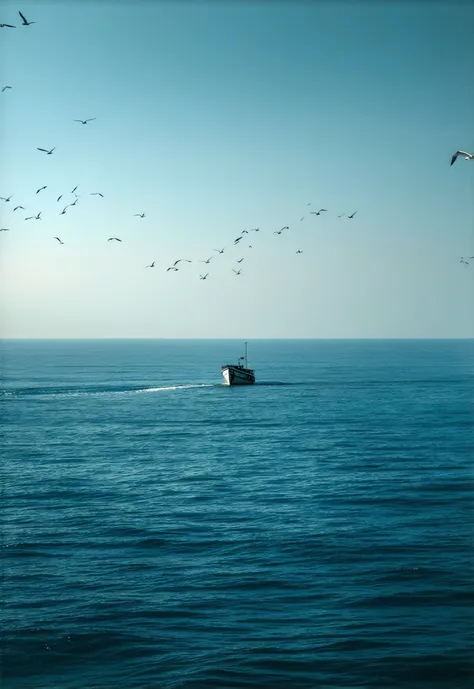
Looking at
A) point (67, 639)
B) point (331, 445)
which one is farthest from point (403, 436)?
point (67, 639)

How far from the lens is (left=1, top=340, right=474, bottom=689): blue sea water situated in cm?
2109

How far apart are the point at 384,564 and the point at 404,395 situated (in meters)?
73.1

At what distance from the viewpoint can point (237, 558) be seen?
29.8 meters

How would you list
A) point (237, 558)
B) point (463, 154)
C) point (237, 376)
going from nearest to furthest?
point (463, 154), point (237, 558), point (237, 376)

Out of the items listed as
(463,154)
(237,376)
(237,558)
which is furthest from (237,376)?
(463,154)

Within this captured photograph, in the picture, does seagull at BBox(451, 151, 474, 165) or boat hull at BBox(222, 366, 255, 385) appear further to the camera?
boat hull at BBox(222, 366, 255, 385)

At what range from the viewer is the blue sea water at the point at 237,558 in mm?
21094

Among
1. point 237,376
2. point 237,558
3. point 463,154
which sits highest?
point 463,154

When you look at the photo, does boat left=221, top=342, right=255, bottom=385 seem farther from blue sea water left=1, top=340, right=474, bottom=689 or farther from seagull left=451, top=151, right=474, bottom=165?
seagull left=451, top=151, right=474, bottom=165

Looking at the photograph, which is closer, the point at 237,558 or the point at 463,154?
the point at 463,154

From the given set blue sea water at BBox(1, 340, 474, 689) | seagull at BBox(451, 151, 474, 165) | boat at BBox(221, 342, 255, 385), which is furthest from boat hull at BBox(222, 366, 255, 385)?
seagull at BBox(451, 151, 474, 165)

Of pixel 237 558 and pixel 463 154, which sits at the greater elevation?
pixel 463 154

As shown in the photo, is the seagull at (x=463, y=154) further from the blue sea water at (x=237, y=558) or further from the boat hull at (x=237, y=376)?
the boat hull at (x=237, y=376)

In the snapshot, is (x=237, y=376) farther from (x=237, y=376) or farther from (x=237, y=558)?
(x=237, y=558)
